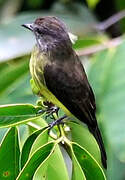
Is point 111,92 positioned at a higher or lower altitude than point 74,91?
lower

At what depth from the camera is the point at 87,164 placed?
1.94 meters

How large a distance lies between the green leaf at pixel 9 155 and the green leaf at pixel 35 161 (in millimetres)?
161

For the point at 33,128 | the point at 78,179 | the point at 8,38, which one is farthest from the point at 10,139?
the point at 8,38

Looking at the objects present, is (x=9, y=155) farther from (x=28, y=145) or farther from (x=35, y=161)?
(x=35, y=161)

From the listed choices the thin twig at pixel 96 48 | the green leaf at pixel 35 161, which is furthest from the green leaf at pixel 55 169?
the thin twig at pixel 96 48

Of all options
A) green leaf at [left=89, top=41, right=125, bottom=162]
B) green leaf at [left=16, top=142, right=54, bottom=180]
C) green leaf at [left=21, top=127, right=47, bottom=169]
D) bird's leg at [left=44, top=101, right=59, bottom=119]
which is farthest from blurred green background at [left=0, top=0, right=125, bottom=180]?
green leaf at [left=16, top=142, right=54, bottom=180]

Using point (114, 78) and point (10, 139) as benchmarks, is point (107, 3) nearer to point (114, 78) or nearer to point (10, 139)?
point (114, 78)

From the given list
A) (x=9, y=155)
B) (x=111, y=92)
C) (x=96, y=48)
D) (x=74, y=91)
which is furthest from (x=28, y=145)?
(x=96, y=48)

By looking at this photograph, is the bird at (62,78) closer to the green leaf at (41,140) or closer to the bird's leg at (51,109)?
the bird's leg at (51,109)

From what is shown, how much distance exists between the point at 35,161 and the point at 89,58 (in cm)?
226

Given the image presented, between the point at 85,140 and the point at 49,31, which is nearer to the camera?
the point at 85,140

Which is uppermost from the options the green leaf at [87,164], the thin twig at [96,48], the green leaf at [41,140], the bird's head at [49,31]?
the bird's head at [49,31]

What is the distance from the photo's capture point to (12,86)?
365 centimetres

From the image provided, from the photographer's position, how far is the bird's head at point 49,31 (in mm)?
2344
